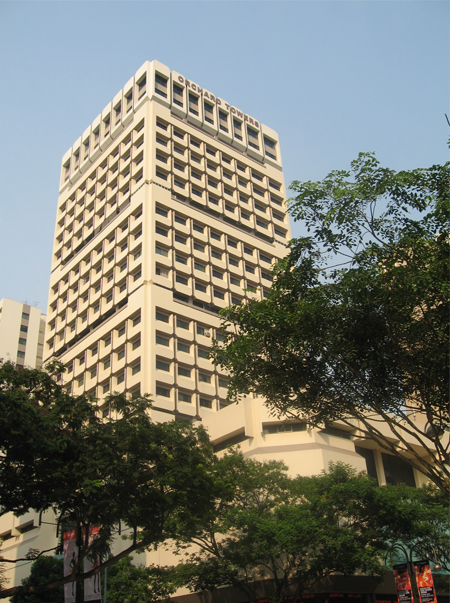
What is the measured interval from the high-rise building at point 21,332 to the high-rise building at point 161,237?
12665mm

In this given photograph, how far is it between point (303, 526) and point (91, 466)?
1334 cm

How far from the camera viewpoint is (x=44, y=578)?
33156 millimetres

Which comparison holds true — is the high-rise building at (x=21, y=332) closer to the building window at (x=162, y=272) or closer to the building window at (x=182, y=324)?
the building window at (x=162, y=272)

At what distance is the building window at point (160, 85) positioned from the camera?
70.1 meters

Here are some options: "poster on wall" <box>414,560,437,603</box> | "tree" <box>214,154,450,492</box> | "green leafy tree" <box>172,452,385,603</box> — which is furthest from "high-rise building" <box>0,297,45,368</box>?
→ "tree" <box>214,154,450,492</box>

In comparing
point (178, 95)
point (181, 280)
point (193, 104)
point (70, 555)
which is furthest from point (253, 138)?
point (70, 555)

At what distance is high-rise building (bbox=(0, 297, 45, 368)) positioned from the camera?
8088 centimetres

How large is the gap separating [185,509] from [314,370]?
285 inches

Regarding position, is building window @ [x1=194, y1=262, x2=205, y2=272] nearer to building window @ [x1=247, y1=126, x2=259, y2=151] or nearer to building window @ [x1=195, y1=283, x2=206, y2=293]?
building window @ [x1=195, y1=283, x2=206, y2=293]

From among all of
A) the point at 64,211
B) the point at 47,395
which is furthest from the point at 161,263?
the point at 47,395

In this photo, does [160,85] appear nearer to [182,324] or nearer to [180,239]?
[180,239]

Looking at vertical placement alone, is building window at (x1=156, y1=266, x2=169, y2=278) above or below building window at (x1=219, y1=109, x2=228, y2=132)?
below

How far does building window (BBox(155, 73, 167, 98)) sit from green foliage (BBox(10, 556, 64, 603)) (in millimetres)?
53322

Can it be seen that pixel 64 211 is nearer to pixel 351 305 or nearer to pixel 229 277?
pixel 229 277
